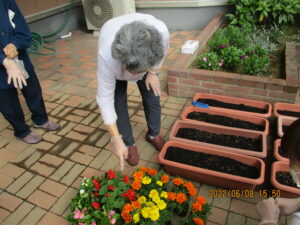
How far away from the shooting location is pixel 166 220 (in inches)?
61.4

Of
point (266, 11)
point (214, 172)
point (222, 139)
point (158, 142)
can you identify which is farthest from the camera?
point (266, 11)

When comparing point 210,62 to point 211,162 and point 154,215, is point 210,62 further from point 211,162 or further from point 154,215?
point 154,215

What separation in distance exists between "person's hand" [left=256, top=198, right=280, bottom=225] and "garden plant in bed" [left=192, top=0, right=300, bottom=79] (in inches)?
72.1

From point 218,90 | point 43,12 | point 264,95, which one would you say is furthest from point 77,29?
point 264,95

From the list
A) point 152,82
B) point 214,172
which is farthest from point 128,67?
point 214,172

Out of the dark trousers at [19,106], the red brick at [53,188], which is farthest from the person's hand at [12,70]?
the red brick at [53,188]

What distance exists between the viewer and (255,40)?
343 cm

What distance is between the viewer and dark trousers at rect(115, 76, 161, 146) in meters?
1.97

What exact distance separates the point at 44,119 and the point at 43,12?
9.48 ft

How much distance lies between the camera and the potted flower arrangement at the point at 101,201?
1541mm

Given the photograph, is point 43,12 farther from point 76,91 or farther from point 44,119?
point 44,119

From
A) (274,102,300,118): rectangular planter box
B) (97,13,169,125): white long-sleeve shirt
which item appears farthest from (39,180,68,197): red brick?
(274,102,300,118): rectangular planter box

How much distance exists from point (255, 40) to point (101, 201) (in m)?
2.91
